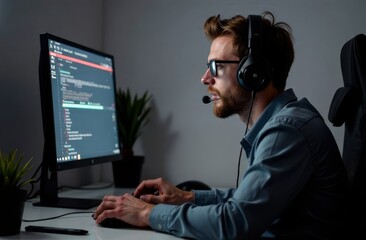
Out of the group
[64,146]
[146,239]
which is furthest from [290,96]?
[64,146]

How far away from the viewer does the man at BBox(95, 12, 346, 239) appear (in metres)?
0.97

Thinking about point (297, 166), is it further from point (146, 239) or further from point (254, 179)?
point (146, 239)

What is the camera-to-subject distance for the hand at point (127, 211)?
3.68ft

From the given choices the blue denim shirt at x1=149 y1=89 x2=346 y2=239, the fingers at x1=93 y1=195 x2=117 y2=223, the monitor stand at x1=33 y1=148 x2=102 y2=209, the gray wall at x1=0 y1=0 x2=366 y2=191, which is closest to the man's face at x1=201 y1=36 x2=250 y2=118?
the blue denim shirt at x1=149 y1=89 x2=346 y2=239

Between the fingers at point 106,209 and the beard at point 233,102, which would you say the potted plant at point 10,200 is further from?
the beard at point 233,102

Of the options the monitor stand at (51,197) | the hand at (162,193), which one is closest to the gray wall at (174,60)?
the monitor stand at (51,197)

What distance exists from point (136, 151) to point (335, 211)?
1382 mm

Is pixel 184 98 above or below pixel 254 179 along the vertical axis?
above

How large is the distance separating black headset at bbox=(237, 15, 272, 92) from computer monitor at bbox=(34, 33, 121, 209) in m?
0.62

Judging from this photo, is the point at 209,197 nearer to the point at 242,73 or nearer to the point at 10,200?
the point at 242,73

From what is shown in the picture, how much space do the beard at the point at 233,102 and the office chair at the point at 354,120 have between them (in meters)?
0.27

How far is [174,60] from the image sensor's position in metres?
2.22

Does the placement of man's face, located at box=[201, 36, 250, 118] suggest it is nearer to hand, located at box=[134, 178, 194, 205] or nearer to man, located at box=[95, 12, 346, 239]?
man, located at box=[95, 12, 346, 239]

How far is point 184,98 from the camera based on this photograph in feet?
7.20
